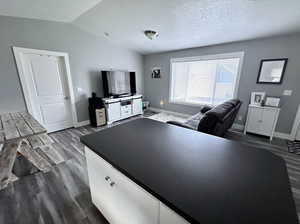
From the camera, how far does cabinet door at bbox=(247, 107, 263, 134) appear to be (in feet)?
10.2

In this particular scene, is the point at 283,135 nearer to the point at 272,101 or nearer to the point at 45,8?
the point at 272,101

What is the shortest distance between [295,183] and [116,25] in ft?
14.8

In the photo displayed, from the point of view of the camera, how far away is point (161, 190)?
2.06 ft

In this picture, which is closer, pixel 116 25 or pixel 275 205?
pixel 275 205

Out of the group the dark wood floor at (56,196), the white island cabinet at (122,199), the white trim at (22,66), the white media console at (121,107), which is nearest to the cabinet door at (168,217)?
the white island cabinet at (122,199)

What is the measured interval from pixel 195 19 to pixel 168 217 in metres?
3.13

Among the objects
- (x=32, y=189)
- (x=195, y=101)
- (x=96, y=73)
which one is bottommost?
(x=32, y=189)

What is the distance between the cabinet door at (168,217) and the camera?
57 centimetres

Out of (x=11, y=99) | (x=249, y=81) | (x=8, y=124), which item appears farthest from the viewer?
(x=249, y=81)

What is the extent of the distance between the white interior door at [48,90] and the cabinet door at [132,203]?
11.2 ft

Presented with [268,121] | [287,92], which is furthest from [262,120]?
[287,92]

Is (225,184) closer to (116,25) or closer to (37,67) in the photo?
(116,25)

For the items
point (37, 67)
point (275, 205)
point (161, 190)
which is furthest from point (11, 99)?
point (275, 205)

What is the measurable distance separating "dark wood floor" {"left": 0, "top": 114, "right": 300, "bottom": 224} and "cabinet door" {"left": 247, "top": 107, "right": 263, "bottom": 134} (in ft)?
2.81
